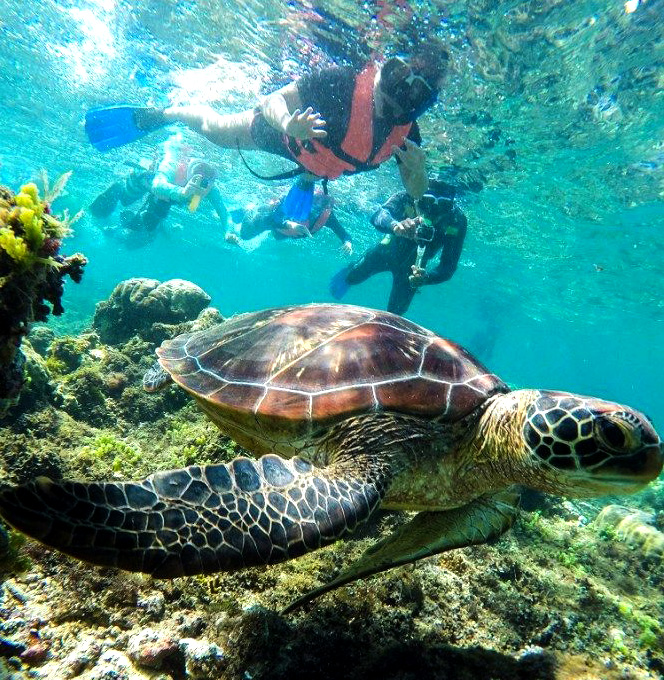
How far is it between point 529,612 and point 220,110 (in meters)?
17.3

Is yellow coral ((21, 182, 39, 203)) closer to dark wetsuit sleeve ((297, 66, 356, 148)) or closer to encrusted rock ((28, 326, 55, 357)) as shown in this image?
encrusted rock ((28, 326, 55, 357))

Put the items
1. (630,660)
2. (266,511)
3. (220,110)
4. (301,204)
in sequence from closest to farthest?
1. (266,511)
2. (630,660)
3. (301,204)
4. (220,110)

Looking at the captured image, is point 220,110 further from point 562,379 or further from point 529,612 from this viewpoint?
point 562,379

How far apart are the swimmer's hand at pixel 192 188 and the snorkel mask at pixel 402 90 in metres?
9.02

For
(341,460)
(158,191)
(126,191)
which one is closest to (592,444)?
(341,460)

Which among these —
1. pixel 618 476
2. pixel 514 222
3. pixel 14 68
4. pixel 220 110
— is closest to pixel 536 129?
pixel 514 222

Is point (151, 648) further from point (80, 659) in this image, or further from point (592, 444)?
point (592, 444)

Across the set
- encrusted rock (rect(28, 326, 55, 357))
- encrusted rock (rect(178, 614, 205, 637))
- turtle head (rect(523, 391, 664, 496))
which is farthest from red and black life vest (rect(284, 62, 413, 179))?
encrusted rock (rect(178, 614, 205, 637))

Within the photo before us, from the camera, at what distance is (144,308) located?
21.3 feet

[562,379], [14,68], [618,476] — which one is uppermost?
[562,379]

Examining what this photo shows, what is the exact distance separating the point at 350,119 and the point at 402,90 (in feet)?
3.59

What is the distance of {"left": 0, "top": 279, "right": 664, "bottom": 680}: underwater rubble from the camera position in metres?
1.62

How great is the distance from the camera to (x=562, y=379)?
9938 cm

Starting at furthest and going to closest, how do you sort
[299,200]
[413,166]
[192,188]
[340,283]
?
1. [192,188]
2. [340,283]
3. [299,200]
4. [413,166]
